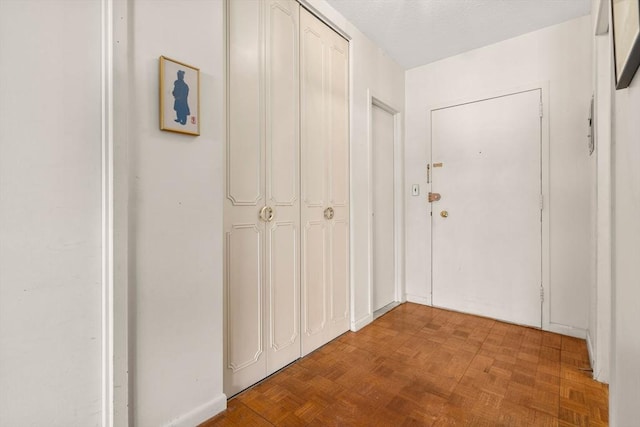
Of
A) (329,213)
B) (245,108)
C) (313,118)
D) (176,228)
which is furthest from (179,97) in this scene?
(329,213)

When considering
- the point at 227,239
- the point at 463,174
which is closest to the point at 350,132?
the point at 463,174

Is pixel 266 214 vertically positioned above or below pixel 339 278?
above

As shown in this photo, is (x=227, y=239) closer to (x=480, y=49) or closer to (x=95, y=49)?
(x=95, y=49)

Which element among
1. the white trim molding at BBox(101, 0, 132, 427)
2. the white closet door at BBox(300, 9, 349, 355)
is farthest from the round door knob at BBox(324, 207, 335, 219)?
the white trim molding at BBox(101, 0, 132, 427)

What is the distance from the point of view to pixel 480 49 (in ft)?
10.2

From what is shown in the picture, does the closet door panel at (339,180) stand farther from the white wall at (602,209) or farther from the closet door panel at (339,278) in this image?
the white wall at (602,209)

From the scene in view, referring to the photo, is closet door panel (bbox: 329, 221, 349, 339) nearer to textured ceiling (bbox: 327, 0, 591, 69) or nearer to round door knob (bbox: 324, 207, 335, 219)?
round door knob (bbox: 324, 207, 335, 219)

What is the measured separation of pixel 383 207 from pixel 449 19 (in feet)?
5.97

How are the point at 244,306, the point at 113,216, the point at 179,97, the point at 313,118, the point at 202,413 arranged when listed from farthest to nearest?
the point at 313,118 → the point at 244,306 → the point at 202,413 → the point at 179,97 → the point at 113,216

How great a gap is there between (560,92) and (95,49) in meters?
3.39

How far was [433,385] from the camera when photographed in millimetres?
1907

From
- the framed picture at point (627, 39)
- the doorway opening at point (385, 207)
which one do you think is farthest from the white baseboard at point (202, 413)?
the framed picture at point (627, 39)

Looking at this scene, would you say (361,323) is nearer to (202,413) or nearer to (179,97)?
(202,413)

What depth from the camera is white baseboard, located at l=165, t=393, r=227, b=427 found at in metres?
1.48
